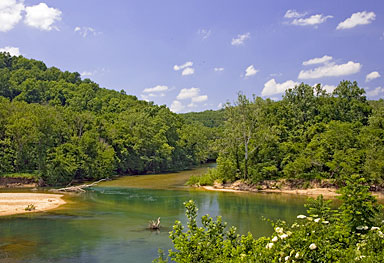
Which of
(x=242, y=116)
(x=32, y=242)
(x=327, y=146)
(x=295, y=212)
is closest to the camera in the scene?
(x=32, y=242)

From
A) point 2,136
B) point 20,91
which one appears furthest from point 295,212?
point 20,91

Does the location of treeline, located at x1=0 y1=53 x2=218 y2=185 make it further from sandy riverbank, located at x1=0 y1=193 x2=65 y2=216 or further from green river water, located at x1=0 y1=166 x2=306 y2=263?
green river water, located at x1=0 y1=166 x2=306 y2=263

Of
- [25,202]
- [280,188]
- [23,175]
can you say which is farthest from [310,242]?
[23,175]

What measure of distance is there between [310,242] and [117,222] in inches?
1013

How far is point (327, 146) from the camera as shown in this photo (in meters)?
50.4

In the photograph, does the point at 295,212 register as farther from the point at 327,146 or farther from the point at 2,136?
the point at 2,136

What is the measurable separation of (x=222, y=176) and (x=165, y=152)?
3039 cm

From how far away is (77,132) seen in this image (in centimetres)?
6869

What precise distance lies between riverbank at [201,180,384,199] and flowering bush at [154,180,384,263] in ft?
129

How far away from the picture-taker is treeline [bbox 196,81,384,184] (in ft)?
157

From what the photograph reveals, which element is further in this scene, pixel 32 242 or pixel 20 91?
pixel 20 91

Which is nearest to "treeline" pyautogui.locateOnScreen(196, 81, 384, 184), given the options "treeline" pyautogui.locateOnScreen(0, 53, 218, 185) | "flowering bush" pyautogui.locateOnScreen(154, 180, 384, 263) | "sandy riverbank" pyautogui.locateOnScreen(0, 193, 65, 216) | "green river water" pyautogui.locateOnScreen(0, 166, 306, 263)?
"green river water" pyautogui.locateOnScreen(0, 166, 306, 263)

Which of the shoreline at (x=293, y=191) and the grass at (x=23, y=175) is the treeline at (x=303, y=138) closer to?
the shoreline at (x=293, y=191)

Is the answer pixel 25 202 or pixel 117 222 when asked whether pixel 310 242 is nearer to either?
pixel 117 222
